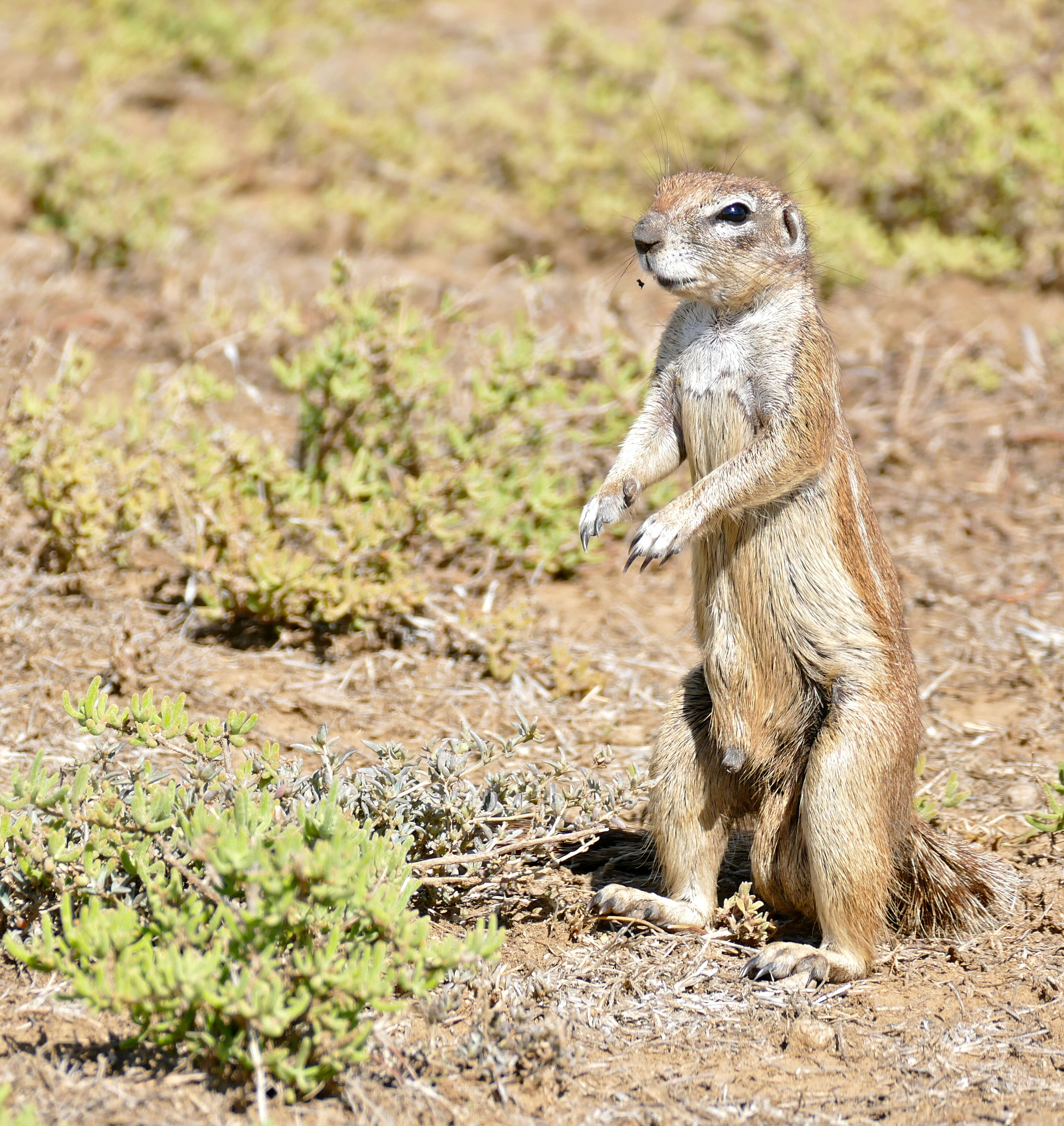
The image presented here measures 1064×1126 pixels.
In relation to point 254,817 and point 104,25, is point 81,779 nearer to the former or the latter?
point 254,817

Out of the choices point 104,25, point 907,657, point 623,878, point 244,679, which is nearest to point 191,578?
point 244,679

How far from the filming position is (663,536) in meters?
3.47

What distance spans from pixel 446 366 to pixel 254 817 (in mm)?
4395

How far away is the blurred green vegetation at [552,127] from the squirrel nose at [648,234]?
13.7 feet

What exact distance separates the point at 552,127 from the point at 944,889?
275 inches

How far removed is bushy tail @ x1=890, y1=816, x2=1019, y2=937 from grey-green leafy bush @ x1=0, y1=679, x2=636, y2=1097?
81cm

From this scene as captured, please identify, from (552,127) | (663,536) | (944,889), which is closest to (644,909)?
(944,889)

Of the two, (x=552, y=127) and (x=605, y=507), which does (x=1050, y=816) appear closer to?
(x=605, y=507)

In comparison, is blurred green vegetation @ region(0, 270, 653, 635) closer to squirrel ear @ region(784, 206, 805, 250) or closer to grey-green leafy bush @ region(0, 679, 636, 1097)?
grey-green leafy bush @ region(0, 679, 636, 1097)

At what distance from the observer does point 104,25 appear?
10984 mm

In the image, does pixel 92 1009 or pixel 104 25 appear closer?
pixel 92 1009

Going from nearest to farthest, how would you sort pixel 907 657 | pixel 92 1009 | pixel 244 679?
pixel 92 1009
pixel 907 657
pixel 244 679

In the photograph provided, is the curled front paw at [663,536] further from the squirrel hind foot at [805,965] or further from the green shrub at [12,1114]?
the green shrub at [12,1114]

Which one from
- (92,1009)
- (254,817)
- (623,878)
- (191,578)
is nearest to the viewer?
(92,1009)
